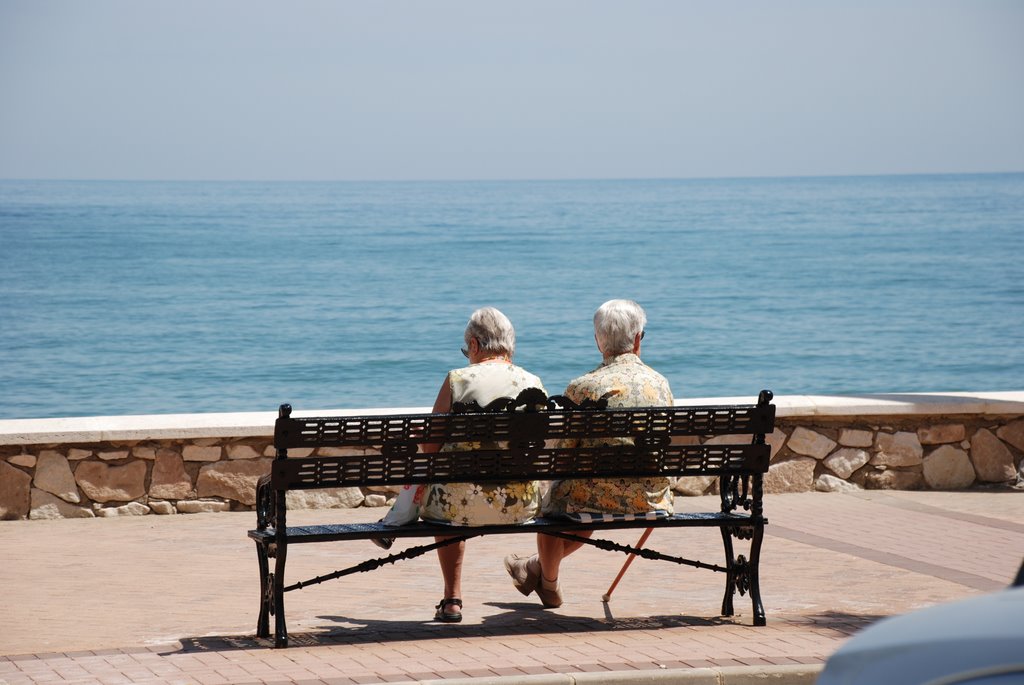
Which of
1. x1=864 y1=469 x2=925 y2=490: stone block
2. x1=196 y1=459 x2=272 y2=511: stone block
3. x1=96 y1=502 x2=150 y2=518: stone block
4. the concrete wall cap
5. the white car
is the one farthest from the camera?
x1=864 y1=469 x2=925 y2=490: stone block

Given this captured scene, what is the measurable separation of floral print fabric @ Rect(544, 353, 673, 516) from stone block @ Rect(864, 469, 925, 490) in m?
4.08

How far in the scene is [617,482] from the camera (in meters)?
6.45

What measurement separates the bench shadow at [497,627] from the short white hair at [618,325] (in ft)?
4.07

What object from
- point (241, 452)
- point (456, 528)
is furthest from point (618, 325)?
point (241, 452)

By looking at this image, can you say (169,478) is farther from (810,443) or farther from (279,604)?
(810,443)

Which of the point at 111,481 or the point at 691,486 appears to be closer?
the point at 111,481

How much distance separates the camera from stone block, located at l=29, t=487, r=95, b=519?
909cm

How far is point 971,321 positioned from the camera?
4869 cm

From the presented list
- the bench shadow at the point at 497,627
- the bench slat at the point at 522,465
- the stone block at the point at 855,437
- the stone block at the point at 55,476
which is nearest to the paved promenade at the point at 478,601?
the bench shadow at the point at 497,627

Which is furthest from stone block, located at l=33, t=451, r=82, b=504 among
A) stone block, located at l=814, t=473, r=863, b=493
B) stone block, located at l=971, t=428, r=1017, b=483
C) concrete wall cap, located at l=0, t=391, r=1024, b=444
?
stone block, located at l=971, t=428, r=1017, b=483

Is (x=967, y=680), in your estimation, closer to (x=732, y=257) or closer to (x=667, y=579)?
(x=667, y=579)

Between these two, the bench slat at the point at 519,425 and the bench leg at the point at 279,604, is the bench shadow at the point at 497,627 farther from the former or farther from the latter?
the bench slat at the point at 519,425

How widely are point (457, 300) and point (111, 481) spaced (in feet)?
150

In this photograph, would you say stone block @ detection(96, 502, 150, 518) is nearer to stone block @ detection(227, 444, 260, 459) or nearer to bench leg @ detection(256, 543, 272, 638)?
stone block @ detection(227, 444, 260, 459)
